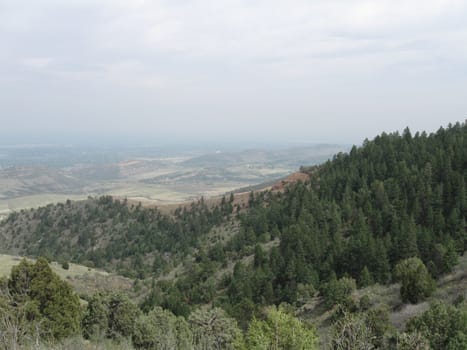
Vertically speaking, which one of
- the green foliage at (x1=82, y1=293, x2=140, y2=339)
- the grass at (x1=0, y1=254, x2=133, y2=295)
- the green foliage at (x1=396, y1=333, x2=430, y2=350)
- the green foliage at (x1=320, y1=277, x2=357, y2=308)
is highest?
the green foliage at (x1=396, y1=333, x2=430, y2=350)

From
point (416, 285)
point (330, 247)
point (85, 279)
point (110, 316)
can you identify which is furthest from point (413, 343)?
point (85, 279)

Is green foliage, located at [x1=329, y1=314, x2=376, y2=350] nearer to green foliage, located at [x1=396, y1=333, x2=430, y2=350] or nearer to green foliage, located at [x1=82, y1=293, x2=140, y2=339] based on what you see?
green foliage, located at [x1=396, y1=333, x2=430, y2=350]

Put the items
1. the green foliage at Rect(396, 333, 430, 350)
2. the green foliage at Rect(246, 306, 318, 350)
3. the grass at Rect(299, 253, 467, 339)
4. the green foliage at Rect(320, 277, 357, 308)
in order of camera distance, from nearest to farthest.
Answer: the green foliage at Rect(396, 333, 430, 350) < the green foliage at Rect(246, 306, 318, 350) < the grass at Rect(299, 253, 467, 339) < the green foliage at Rect(320, 277, 357, 308)

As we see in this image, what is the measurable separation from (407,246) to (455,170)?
1057 inches

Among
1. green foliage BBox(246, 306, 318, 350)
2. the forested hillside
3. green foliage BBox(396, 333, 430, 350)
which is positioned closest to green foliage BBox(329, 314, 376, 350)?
the forested hillside

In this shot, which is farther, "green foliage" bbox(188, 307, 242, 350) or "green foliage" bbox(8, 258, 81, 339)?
"green foliage" bbox(8, 258, 81, 339)

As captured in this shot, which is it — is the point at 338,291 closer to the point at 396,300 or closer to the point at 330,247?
the point at 396,300

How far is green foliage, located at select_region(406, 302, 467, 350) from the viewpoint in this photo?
23219mm

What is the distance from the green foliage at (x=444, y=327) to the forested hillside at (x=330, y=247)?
74 mm

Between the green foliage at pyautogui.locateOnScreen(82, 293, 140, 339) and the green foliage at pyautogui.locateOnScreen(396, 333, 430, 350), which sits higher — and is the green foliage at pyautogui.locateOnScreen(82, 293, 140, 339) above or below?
below

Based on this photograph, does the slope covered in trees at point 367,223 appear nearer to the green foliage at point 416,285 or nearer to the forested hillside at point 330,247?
the forested hillside at point 330,247

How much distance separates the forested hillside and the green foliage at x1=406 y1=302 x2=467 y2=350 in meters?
0.07

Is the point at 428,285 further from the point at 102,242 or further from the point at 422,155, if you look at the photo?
the point at 102,242

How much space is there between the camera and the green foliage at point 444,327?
2322cm
